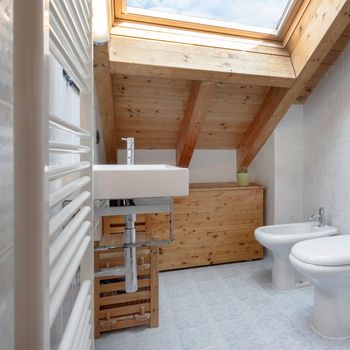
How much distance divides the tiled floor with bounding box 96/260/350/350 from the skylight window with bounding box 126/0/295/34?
2.02 m

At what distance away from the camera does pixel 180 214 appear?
2.44 meters

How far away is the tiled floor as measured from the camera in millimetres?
1510

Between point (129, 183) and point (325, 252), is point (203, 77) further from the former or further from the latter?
point (325, 252)

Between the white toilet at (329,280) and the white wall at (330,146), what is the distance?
0.65 meters

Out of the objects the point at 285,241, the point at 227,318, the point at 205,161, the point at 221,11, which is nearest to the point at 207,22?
the point at 221,11

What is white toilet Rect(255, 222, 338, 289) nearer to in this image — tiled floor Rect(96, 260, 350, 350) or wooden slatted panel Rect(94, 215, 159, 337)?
tiled floor Rect(96, 260, 350, 350)

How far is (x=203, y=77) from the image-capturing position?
187 cm

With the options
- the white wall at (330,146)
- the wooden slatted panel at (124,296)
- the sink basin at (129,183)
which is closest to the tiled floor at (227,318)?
the wooden slatted panel at (124,296)

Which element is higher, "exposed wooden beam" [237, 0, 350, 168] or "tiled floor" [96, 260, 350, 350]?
"exposed wooden beam" [237, 0, 350, 168]

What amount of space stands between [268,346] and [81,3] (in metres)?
1.80

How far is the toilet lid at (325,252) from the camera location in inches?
56.9

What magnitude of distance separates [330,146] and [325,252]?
3.59 ft

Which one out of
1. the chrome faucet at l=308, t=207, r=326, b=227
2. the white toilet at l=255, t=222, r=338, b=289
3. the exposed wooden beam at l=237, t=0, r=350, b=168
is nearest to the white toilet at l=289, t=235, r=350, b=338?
the white toilet at l=255, t=222, r=338, b=289

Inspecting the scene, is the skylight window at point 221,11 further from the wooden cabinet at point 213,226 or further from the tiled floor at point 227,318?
the tiled floor at point 227,318
